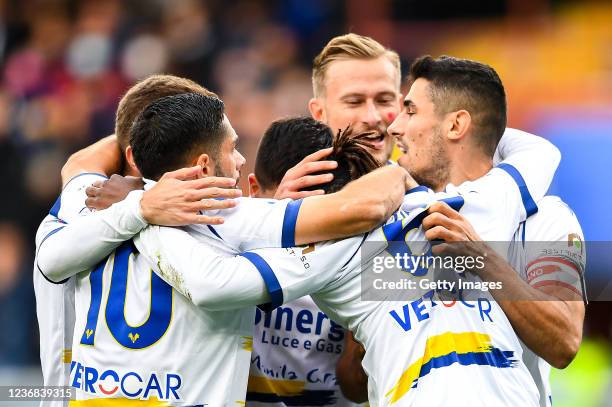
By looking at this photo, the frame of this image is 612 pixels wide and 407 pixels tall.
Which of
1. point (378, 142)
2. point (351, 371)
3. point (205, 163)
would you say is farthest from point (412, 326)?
point (378, 142)

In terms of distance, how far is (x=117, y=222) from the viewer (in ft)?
11.5

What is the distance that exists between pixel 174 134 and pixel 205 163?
0.16 metres

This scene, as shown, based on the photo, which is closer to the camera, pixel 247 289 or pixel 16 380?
pixel 247 289

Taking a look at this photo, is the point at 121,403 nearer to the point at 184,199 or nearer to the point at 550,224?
the point at 184,199

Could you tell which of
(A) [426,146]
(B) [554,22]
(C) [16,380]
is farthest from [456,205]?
(B) [554,22]

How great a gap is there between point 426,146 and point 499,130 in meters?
0.37

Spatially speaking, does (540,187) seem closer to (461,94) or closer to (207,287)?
(461,94)

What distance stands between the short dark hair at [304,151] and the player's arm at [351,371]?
77 centimetres

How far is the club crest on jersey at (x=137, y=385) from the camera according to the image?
3.46m

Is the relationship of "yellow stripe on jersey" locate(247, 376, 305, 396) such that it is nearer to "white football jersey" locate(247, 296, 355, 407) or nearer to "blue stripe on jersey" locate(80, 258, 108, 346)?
"white football jersey" locate(247, 296, 355, 407)

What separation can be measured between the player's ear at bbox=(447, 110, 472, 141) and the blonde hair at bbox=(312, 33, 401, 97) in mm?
1447

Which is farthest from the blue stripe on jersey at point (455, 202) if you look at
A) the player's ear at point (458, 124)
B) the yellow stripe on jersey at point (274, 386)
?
the yellow stripe on jersey at point (274, 386)

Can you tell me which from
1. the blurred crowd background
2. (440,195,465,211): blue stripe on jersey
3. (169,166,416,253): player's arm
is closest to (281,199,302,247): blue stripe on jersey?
(169,166,416,253): player's arm

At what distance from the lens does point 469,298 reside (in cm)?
359
